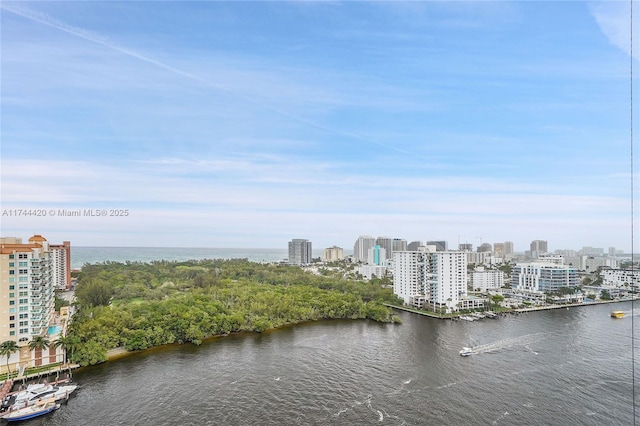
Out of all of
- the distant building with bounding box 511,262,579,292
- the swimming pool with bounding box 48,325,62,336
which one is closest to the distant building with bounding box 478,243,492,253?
the distant building with bounding box 511,262,579,292

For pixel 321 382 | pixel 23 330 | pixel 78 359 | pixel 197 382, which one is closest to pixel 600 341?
pixel 321 382

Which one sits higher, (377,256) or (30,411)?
(30,411)

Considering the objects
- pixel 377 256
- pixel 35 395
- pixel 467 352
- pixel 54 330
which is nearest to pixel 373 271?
pixel 377 256

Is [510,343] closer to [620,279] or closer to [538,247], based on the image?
[620,279]

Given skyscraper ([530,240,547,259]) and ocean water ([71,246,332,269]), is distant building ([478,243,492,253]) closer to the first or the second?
skyscraper ([530,240,547,259])

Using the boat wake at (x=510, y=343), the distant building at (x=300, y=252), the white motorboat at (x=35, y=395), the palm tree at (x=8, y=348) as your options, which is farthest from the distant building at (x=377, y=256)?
the white motorboat at (x=35, y=395)

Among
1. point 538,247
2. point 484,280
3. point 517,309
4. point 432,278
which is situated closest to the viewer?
point 432,278
